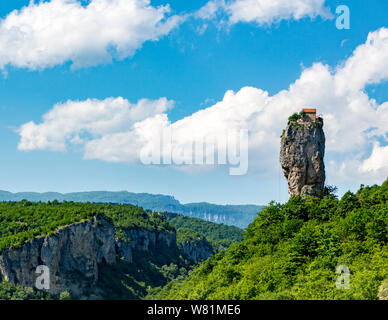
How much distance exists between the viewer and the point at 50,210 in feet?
392

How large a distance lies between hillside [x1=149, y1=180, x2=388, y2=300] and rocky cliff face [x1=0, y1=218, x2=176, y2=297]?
1832 inches

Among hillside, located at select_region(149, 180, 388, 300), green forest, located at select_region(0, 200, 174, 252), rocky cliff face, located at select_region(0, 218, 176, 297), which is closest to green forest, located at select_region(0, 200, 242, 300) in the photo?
green forest, located at select_region(0, 200, 174, 252)

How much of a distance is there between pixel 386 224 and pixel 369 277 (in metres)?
12.8

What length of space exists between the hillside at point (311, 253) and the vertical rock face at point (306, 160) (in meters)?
2.28

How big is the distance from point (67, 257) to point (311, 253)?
74.9 meters

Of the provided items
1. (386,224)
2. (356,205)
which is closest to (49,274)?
(356,205)

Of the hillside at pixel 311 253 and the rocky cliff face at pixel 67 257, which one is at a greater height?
the hillside at pixel 311 253

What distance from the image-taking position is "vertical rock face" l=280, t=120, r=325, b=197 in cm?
5812

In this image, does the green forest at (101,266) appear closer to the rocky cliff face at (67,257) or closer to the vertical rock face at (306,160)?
the rocky cliff face at (67,257)

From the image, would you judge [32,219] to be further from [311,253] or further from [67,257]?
[311,253]

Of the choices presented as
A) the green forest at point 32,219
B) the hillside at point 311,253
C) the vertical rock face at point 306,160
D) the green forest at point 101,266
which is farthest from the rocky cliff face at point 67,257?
the vertical rock face at point 306,160

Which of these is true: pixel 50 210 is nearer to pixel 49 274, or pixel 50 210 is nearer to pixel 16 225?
pixel 16 225

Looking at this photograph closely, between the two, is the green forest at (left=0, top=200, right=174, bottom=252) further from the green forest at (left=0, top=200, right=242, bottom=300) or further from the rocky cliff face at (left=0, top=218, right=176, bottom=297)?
the rocky cliff face at (left=0, top=218, right=176, bottom=297)

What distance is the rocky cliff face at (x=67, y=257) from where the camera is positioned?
85.5m
